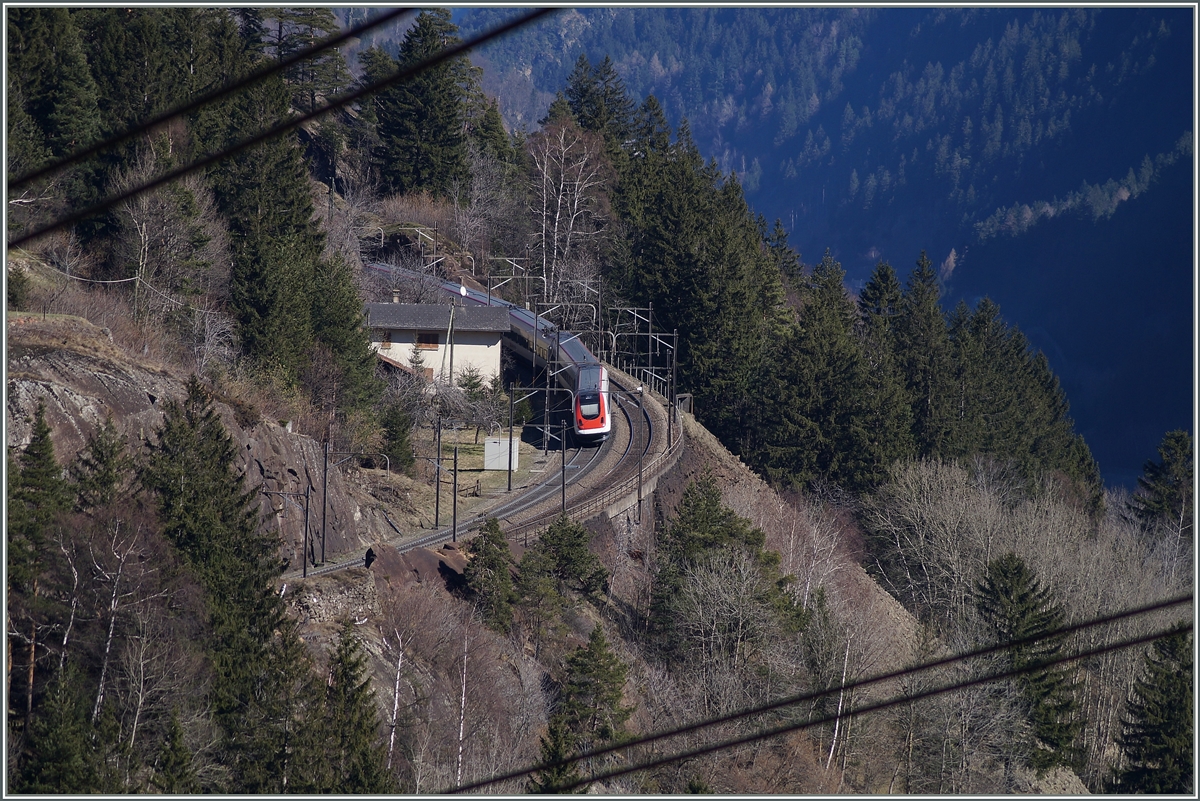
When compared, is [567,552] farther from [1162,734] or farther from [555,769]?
[1162,734]

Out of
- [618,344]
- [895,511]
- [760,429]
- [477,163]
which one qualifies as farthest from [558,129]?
[895,511]

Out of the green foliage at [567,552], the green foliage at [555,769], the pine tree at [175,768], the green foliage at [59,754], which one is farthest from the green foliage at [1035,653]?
the green foliage at [59,754]

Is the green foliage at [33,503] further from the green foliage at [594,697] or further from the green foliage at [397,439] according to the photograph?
the green foliage at [397,439]

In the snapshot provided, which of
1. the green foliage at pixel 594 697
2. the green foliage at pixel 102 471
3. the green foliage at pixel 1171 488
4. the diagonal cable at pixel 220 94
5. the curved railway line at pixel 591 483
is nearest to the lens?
the diagonal cable at pixel 220 94

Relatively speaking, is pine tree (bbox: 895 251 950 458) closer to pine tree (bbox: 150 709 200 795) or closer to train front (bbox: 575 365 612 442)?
train front (bbox: 575 365 612 442)

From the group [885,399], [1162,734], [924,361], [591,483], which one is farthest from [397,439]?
[924,361]

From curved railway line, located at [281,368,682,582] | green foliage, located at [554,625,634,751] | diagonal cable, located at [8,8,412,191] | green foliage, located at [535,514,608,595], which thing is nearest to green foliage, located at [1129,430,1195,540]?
curved railway line, located at [281,368,682,582]
